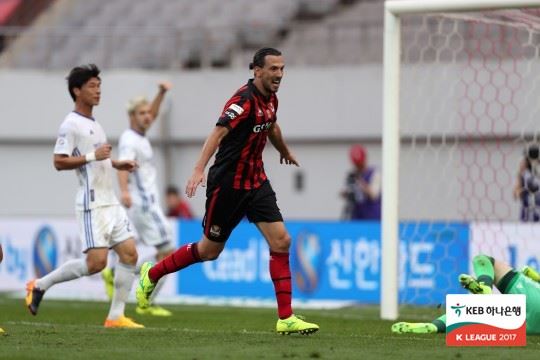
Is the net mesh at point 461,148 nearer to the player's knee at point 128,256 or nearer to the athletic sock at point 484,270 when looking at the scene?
the player's knee at point 128,256

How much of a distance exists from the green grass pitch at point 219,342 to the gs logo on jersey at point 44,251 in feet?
17.8

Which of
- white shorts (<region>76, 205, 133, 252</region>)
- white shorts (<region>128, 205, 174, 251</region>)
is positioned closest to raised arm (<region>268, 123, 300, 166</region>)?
white shorts (<region>76, 205, 133, 252</region>)

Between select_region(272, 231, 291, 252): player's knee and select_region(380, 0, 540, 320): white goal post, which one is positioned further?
select_region(380, 0, 540, 320): white goal post

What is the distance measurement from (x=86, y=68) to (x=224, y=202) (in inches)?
94.5

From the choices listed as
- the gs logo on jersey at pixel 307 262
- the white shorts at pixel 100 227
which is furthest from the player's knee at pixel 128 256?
the gs logo on jersey at pixel 307 262

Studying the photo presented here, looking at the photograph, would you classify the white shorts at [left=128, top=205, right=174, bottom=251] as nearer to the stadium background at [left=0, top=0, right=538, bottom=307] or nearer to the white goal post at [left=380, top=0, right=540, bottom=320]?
the white goal post at [left=380, top=0, right=540, bottom=320]

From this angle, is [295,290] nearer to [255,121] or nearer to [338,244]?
[338,244]

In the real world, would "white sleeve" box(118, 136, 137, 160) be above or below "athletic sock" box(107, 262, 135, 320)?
above

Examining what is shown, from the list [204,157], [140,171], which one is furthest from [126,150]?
[204,157]

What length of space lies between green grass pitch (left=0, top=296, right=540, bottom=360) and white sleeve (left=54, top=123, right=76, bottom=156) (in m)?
1.50

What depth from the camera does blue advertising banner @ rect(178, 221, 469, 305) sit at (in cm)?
1591

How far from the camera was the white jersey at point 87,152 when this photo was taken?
11.2 meters

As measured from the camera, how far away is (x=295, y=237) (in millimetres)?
17375

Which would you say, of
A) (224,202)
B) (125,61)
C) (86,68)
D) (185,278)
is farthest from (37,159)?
(224,202)
